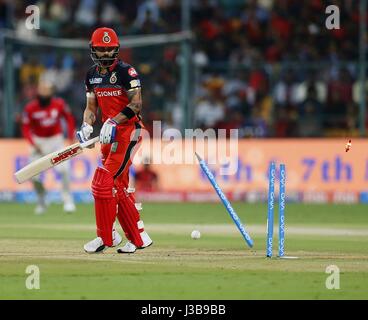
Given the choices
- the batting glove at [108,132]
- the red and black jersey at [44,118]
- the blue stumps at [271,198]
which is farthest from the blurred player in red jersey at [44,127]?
the blue stumps at [271,198]

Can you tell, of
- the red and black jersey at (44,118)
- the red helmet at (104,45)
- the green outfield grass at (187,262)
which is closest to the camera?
the green outfield grass at (187,262)

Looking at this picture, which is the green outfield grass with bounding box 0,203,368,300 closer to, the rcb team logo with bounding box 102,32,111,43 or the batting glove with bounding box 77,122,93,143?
the batting glove with bounding box 77,122,93,143

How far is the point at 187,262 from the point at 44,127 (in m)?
8.61

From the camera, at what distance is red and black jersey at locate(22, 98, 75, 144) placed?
19.2 meters

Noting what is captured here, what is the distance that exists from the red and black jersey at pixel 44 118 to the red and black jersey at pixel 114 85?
7445 millimetres

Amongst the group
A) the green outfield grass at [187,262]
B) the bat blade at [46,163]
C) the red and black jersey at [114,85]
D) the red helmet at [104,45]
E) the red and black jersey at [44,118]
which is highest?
the red helmet at [104,45]

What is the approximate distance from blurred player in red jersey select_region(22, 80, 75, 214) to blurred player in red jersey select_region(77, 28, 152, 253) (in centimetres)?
747

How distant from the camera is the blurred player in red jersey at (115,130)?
11500 mm

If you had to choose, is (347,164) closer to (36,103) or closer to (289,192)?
(289,192)

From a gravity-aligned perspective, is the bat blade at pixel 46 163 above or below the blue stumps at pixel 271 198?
above

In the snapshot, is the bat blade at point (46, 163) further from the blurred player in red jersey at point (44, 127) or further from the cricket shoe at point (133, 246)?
the blurred player in red jersey at point (44, 127)

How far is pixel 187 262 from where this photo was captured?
37.1 feet

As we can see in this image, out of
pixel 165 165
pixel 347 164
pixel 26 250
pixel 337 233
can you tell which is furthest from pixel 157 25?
pixel 26 250

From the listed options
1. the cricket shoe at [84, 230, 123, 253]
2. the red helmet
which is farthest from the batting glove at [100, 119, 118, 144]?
the cricket shoe at [84, 230, 123, 253]
